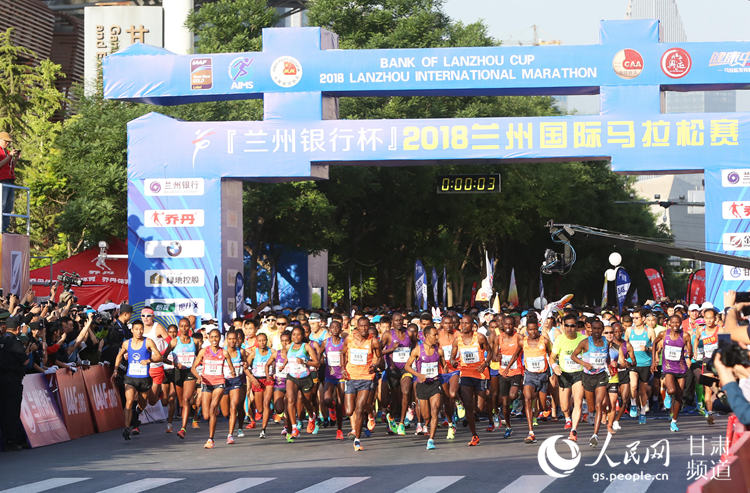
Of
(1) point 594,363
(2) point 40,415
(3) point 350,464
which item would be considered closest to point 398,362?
(1) point 594,363

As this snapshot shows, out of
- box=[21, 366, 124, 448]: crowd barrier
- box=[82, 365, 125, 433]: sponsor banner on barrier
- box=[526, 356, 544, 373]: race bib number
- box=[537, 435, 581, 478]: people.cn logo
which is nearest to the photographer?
box=[537, 435, 581, 478]: people.cn logo

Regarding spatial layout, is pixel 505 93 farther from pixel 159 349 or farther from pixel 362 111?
pixel 362 111

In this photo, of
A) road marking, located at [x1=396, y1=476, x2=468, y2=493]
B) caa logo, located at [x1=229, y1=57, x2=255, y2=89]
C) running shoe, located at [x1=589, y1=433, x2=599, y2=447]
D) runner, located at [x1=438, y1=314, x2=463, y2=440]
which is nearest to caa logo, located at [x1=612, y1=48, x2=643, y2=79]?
caa logo, located at [x1=229, y1=57, x2=255, y2=89]

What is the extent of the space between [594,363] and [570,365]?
0.36 meters

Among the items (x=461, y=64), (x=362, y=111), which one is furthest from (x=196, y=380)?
(x=362, y=111)

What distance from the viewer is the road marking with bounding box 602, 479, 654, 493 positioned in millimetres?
11516

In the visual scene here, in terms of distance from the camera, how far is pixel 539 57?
24000mm

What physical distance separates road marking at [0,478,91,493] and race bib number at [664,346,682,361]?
9.93m

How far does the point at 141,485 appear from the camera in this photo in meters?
12.7

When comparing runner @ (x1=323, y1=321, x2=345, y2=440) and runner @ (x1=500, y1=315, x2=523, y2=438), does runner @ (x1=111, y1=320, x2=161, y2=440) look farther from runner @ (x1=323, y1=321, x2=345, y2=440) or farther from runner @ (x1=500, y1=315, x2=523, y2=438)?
runner @ (x1=500, y1=315, x2=523, y2=438)

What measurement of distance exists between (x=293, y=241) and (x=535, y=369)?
19391 millimetres

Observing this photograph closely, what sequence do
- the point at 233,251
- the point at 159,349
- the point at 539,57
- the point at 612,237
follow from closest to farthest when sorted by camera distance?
the point at 159,349
the point at 612,237
the point at 539,57
the point at 233,251

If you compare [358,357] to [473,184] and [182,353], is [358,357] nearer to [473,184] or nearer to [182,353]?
[182,353]

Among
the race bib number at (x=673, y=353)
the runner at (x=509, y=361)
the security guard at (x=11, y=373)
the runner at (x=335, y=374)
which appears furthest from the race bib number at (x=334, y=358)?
the race bib number at (x=673, y=353)
